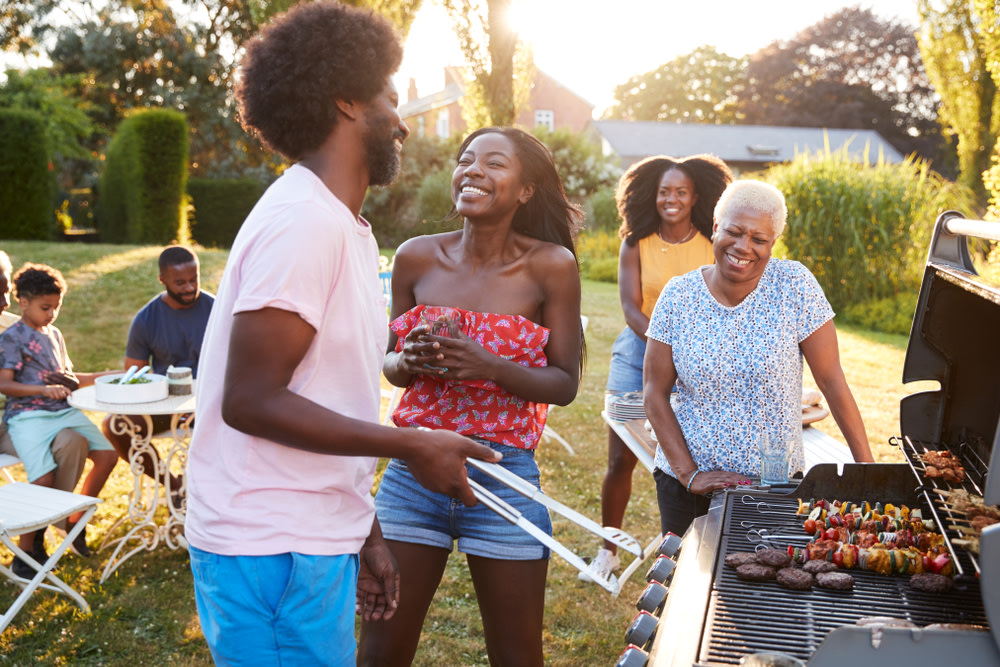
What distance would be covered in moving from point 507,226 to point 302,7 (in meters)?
1.21

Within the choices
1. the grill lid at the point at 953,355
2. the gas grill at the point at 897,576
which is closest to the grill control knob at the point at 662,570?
the gas grill at the point at 897,576

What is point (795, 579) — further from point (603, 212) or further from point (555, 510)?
point (603, 212)

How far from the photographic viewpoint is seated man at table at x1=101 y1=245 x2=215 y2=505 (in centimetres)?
520

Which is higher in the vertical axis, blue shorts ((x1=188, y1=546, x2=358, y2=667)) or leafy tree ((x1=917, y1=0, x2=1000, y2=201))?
leafy tree ((x1=917, y1=0, x2=1000, y2=201))

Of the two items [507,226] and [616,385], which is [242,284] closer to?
[507,226]

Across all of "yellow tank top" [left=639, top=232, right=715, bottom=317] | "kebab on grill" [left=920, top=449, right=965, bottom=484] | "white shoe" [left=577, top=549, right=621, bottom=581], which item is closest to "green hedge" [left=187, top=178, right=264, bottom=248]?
"yellow tank top" [left=639, top=232, right=715, bottom=317]

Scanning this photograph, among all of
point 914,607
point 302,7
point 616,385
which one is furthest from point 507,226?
point 616,385

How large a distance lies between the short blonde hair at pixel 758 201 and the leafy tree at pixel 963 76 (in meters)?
15.6

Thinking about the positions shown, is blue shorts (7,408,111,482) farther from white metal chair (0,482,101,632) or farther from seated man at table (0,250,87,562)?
white metal chair (0,482,101,632)

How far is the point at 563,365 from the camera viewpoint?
8.82ft

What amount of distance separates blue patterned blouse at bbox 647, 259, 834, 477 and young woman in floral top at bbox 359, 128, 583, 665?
0.44 meters

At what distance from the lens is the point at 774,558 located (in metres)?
1.97

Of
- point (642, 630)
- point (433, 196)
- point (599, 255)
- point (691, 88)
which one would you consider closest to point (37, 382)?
point (642, 630)

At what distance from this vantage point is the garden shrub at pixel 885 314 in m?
13.5
